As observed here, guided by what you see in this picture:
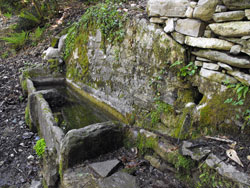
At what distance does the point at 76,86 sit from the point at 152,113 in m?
2.74

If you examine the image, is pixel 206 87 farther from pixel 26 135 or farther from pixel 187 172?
pixel 26 135

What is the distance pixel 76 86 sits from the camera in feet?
17.0

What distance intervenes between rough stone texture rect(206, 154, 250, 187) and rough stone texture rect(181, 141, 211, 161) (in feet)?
0.21

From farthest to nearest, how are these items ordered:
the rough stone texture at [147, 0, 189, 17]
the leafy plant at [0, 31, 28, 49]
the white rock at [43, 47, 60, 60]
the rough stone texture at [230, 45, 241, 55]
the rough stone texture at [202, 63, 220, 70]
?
the leafy plant at [0, 31, 28, 49] → the white rock at [43, 47, 60, 60] → the rough stone texture at [147, 0, 189, 17] → the rough stone texture at [202, 63, 220, 70] → the rough stone texture at [230, 45, 241, 55]

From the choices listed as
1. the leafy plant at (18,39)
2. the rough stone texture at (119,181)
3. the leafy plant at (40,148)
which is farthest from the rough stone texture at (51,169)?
the leafy plant at (18,39)

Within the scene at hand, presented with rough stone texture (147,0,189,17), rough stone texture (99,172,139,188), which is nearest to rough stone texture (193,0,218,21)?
rough stone texture (147,0,189,17)

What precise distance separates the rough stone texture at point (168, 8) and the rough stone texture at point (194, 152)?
1.53m

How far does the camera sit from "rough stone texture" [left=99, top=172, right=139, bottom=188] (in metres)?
2.25

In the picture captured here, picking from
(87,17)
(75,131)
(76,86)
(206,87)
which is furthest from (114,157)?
(87,17)

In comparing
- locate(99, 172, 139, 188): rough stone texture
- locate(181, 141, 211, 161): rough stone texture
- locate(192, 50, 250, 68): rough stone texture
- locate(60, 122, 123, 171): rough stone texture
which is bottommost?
locate(99, 172, 139, 188): rough stone texture

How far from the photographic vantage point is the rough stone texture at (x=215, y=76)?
213 cm

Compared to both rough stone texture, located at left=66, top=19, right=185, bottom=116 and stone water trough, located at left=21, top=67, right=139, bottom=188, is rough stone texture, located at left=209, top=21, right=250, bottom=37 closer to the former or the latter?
rough stone texture, located at left=66, top=19, right=185, bottom=116

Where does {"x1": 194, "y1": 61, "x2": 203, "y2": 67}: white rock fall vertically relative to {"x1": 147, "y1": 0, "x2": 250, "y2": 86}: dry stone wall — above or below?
below

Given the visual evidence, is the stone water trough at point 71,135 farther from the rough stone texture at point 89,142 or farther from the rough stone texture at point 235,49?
the rough stone texture at point 235,49
